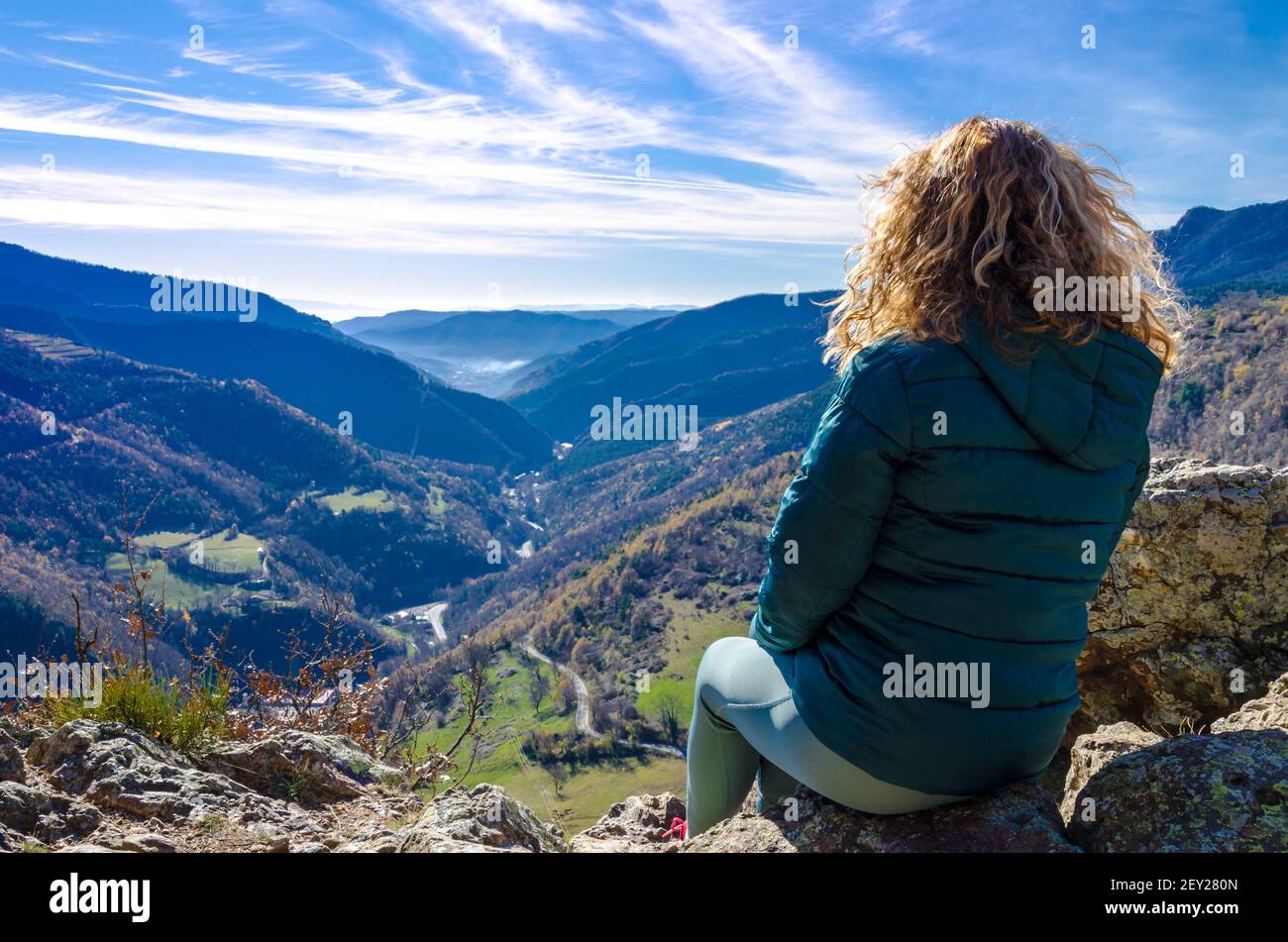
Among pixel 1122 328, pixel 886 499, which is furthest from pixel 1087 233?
pixel 886 499

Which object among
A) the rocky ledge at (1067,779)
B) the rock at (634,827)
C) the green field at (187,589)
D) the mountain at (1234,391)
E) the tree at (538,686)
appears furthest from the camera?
the green field at (187,589)

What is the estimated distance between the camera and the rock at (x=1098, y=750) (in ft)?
12.2

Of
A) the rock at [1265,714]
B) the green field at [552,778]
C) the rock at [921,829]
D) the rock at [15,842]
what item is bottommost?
the green field at [552,778]

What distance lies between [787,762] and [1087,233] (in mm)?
2322

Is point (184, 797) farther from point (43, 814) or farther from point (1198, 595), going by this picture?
point (1198, 595)

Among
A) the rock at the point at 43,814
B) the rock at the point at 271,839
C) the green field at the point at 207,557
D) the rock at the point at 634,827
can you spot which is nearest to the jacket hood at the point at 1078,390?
the rock at the point at 634,827

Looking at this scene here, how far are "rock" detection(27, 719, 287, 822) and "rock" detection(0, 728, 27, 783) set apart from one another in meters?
0.12

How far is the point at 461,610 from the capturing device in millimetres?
185125

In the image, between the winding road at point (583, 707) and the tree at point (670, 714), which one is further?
the tree at point (670, 714)

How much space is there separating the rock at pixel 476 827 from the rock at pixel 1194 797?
8.25 feet

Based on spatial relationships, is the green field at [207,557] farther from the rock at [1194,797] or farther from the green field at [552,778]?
the rock at [1194,797]

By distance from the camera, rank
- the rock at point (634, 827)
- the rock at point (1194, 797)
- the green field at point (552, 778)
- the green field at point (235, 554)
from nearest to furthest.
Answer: the rock at point (1194, 797) < the rock at point (634, 827) < the green field at point (552, 778) < the green field at point (235, 554)

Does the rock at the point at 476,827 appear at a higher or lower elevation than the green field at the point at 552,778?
higher

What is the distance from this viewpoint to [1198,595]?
5.46m
